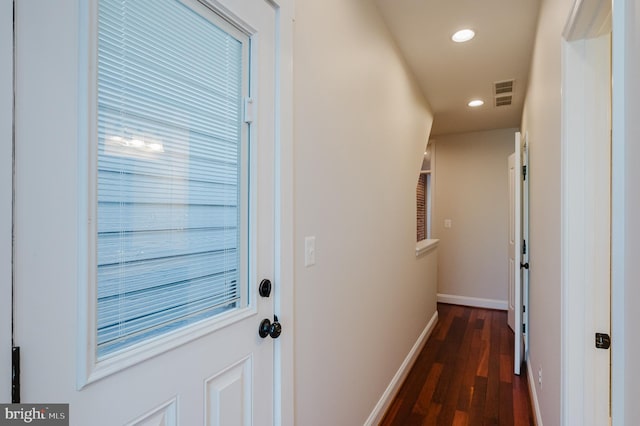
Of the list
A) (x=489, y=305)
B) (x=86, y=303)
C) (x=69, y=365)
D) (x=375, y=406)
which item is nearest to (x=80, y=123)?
(x=86, y=303)

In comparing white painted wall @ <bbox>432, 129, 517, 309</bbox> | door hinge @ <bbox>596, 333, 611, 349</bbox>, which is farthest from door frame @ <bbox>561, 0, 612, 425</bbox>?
white painted wall @ <bbox>432, 129, 517, 309</bbox>

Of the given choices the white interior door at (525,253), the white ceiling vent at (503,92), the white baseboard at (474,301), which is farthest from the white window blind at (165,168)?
the white baseboard at (474,301)

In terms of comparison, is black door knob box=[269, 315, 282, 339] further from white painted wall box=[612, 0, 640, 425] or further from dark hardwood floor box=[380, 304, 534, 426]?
dark hardwood floor box=[380, 304, 534, 426]

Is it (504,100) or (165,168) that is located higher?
(504,100)

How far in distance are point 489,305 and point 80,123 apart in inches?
210

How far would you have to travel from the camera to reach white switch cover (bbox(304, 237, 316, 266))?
4.37 ft

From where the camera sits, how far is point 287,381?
120cm

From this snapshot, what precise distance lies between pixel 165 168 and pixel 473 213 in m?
4.91

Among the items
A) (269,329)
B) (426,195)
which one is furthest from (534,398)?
(426,195)

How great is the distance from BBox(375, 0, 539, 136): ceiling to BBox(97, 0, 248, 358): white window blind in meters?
1.57

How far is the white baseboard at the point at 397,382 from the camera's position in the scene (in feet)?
6.87

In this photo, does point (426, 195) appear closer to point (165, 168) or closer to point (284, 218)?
point (284, 218)

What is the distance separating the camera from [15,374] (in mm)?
544

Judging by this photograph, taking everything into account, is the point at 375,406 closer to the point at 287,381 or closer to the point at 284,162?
the point at 287,381
